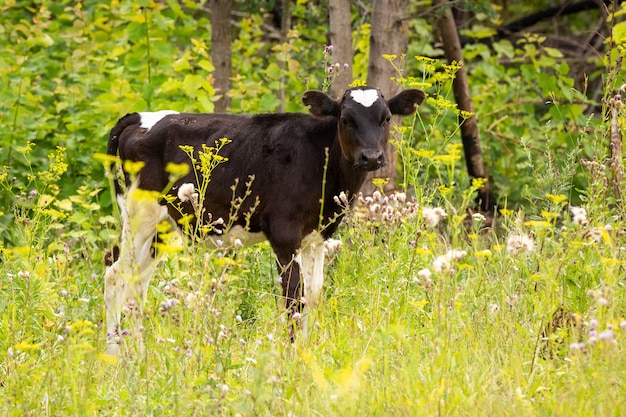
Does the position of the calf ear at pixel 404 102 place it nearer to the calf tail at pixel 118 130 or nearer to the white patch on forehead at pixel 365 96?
the white patch on forehead at pixel 365 96

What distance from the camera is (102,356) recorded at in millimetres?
4121

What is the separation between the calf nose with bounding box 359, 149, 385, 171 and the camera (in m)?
6.23

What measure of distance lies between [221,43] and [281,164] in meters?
3.32

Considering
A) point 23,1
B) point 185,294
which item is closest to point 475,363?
point 185,294

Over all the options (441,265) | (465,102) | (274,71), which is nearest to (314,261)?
(441,265)

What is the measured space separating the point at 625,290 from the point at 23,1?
987 cm

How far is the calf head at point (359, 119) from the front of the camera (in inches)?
250

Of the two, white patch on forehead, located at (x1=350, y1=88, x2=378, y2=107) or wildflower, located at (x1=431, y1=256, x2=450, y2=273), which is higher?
white patch on forehead, located at (x1=350, y1=88, x2=378, y2=107)

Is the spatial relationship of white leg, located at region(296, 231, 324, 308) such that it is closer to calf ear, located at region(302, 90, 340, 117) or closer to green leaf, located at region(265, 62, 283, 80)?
calf ear, located at region(302, 90, 340, 117)

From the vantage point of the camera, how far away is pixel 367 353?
484cm

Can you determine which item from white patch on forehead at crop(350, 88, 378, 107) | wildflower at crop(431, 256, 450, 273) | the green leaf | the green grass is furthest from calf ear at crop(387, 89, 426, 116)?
wildflower at crop(431, 256, 450, 273)

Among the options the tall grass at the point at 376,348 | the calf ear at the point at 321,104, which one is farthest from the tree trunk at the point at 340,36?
the tall grass at the point at 376,348

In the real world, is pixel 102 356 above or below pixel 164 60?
below

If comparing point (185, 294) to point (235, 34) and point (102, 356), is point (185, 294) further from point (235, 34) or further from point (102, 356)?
point (235, 34)
